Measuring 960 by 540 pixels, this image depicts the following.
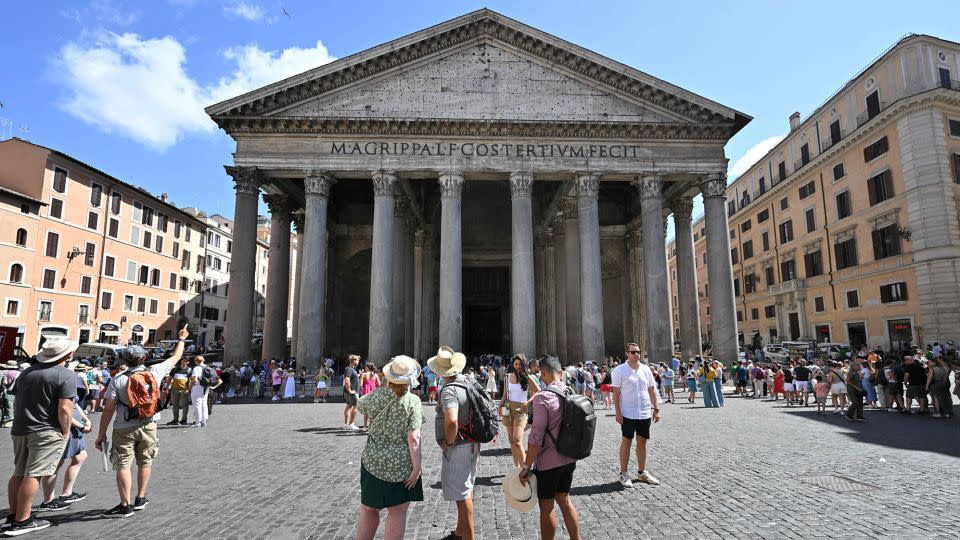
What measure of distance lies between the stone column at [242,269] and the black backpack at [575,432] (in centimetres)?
1751

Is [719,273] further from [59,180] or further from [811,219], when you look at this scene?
[59,180]

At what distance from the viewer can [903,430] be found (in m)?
9.66

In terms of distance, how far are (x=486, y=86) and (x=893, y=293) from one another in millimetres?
24192

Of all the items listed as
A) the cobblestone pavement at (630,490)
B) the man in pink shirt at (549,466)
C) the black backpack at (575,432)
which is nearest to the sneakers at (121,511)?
the cobblestone pavement at (630,490)

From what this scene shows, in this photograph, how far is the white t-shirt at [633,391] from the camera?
19.4 feet

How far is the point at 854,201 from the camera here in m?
29.6

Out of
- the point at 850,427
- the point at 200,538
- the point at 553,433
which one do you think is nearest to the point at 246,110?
the point at 200,538

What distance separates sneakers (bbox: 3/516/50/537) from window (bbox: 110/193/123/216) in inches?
1395

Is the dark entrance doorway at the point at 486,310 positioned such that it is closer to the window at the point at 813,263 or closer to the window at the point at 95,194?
the window at the point at 813,263

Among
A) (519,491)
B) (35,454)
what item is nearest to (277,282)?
(35,454)

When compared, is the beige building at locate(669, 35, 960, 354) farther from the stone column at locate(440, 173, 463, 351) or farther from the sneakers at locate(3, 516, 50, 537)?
the sneakers at locate(3, 516, 50, 537)

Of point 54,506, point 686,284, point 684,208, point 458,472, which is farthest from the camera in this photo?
point 684,208

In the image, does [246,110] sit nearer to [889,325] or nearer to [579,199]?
[579,199]

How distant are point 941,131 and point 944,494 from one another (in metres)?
27.7
